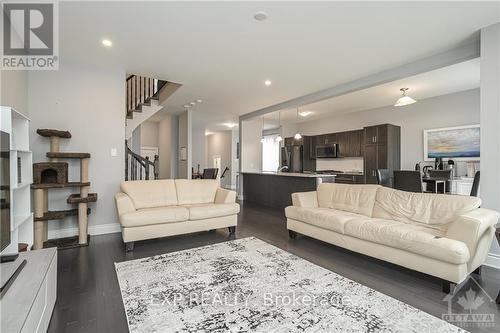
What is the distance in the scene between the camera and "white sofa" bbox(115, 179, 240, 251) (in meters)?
3.37

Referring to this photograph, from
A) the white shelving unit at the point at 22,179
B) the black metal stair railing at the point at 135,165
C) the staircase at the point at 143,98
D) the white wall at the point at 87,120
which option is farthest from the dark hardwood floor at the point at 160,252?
the staircase at the point at 143,98

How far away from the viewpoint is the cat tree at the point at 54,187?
3.30 m

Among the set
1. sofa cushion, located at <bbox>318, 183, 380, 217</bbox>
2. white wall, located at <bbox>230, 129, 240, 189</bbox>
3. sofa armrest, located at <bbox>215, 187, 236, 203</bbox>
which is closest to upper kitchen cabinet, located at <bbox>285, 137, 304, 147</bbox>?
white wall, located at <bbox>230, 129, 240, 189</bbox>

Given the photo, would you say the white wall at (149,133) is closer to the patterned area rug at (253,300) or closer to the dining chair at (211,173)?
the dining chair at (211,173)

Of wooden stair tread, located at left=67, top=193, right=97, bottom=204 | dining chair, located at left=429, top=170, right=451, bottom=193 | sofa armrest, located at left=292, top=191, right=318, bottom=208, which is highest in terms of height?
dining chair, located at left=429, top=170, right=451, bottom=193

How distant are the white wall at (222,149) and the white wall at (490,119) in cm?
960

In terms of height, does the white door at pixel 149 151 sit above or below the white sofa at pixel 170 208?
above

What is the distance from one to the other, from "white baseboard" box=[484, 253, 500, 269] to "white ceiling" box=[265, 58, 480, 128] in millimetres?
2698

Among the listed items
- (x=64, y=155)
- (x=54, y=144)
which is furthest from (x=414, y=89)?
(x=54, y=144)

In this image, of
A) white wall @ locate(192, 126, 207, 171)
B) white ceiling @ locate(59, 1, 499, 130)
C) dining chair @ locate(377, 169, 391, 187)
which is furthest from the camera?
white wall @ locate(192, 126, 207, 171)

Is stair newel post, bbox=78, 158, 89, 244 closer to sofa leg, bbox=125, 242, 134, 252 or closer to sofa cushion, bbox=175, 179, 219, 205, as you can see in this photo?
sofa leg, bbox=125, 242, 134, 252

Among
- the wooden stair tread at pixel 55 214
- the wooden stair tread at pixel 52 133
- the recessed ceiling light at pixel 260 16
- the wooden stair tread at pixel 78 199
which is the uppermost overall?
the recessed ceiling light at pixel 260 16

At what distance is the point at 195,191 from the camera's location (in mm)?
4488

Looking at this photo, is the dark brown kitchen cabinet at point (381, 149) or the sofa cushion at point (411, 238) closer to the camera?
the sofa cushion at point (411, 238)
